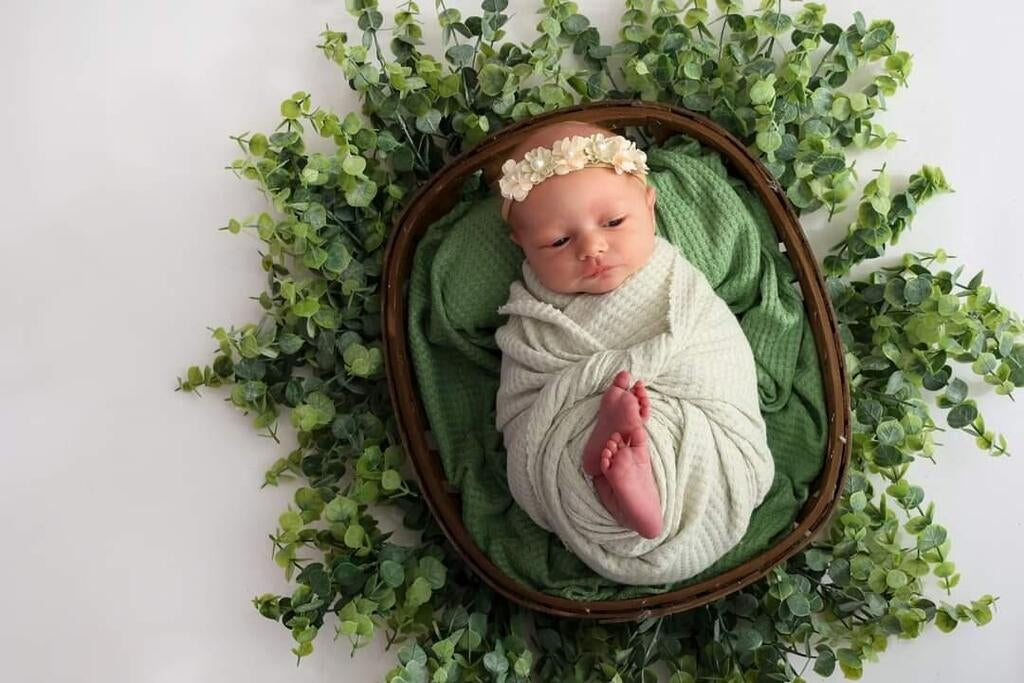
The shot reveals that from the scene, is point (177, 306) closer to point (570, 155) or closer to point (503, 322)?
point (503, 322)

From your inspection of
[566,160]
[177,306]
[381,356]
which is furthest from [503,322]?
[177,306]

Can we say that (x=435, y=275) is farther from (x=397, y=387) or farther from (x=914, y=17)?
(x=914, y=17)

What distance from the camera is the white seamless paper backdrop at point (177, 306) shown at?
1.42m

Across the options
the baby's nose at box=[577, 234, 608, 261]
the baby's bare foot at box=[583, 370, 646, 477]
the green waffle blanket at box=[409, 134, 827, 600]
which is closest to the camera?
the baby's bare foot at box=[583, 370, 646, 477]

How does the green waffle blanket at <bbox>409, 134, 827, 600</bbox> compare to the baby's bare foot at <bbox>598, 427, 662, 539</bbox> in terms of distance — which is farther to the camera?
the green waffle blanket at <bbox>409, 134, 827, 600</bbox>

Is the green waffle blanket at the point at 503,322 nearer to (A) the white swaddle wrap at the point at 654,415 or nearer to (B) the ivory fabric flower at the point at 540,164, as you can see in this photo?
(A) the white swaddle wrap at the point at 654,415

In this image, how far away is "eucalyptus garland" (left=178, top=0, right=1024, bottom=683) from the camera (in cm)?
135

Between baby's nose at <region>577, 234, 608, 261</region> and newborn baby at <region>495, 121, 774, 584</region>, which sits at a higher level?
baby's nose at <region>577, 234, 608, 261</region>

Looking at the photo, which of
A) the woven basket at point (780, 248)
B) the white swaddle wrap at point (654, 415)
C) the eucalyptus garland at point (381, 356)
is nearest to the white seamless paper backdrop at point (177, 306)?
the eucalyptus garland at point (381, 356)

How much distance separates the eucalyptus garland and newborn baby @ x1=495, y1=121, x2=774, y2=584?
0.64 ft

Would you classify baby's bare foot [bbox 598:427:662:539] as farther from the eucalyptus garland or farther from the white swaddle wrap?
the eucalyptus garland

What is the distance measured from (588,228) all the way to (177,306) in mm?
695

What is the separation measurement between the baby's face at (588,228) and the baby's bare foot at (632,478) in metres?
0.24

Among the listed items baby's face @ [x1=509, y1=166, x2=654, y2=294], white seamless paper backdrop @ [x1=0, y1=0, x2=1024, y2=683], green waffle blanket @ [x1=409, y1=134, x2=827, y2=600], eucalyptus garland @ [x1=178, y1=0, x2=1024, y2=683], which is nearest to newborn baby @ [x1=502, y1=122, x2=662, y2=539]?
baby's face @ [x1=509, y1=166, x2=654, y2=294]
